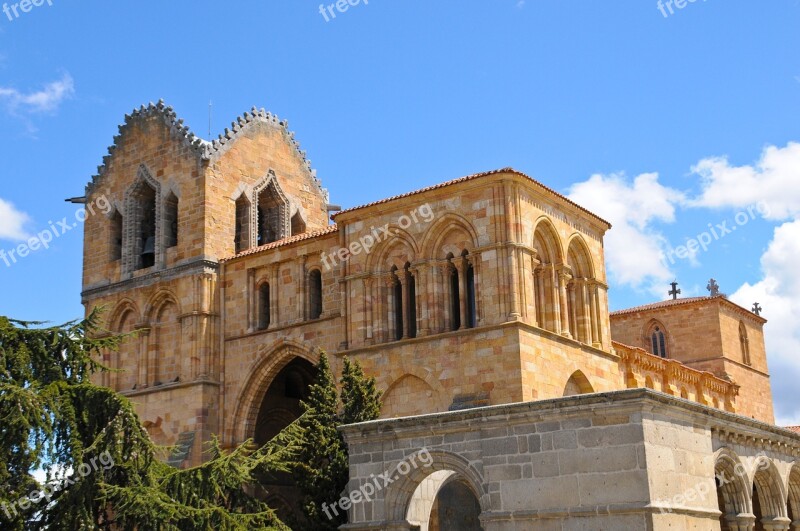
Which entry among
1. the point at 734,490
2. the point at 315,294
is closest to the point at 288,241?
the point at 315,294

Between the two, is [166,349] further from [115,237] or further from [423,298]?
[423,298]

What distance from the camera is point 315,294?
29469mm

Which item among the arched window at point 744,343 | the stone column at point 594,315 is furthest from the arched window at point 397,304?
the arched window at point 744,343

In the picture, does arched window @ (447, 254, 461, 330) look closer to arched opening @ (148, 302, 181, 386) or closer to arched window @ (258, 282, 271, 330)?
arched window @ (258, 282, 271, 330)

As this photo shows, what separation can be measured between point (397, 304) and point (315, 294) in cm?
312

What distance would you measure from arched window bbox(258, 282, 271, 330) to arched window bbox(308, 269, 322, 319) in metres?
1.63

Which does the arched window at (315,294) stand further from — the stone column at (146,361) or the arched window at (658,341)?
the arched window at (658,341)

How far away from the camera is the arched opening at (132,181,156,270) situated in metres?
33.0

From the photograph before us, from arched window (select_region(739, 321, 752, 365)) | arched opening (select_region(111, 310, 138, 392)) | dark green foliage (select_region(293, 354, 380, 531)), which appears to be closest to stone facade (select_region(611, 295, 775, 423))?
arched window (select_region(739, 321, 752, 365))

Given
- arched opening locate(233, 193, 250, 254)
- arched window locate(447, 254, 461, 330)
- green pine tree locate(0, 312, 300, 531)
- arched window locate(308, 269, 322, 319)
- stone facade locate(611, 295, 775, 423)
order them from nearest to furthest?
green pine tree locate(0, 312, 300, 531) → arched window locate(447, 254, 461, 330) → arched window locate(308, 269, 322, 319) → arched opening locate(233, 193, 250, 254) → stone facade locate(611, 295, 775, 423)

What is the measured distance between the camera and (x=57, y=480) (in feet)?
63.3

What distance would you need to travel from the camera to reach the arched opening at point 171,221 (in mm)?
32328

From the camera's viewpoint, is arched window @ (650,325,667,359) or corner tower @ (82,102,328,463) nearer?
corner tower @ (82,102,328,463)

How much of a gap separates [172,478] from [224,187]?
1358 cm
